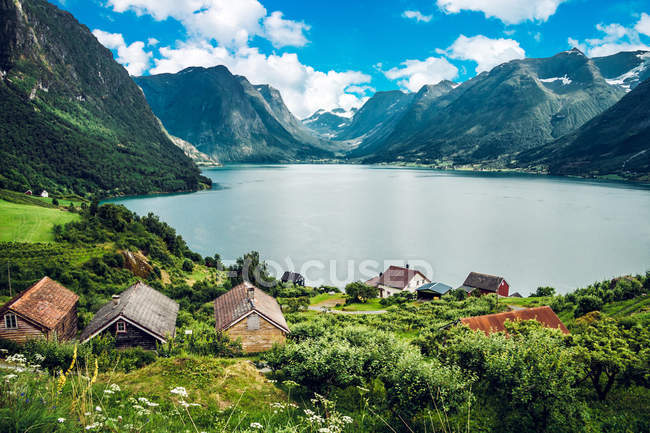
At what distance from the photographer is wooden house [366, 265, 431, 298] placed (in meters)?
65.3

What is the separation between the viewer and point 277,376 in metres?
20.6

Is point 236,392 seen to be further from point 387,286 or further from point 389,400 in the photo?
point 387,286

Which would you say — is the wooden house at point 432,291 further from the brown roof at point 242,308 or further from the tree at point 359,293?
the brown roof at point 242,308

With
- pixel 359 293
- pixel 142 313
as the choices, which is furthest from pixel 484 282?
pixel 142 313

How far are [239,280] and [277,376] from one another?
4199 centimetres

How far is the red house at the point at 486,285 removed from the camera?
59625 mm

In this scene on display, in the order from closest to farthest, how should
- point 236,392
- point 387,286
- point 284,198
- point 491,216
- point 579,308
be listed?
point 236,392 < point 579,308 < point 387,286 < point 491,216 < point 284,198

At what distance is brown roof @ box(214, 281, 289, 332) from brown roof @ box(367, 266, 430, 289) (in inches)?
1397

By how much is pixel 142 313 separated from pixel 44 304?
7.00m

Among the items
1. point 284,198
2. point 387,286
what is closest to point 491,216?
point 387,286

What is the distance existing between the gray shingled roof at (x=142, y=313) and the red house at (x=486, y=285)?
48223 mm

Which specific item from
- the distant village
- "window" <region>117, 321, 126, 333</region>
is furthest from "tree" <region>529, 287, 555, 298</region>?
"window" <region>117, 321, 126, 333</region>

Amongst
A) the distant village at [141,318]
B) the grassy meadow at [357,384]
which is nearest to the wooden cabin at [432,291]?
the distant village at [141,318]

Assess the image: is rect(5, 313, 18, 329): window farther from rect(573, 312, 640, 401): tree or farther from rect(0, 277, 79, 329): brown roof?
rect(573, 312, 640, 401): tree
